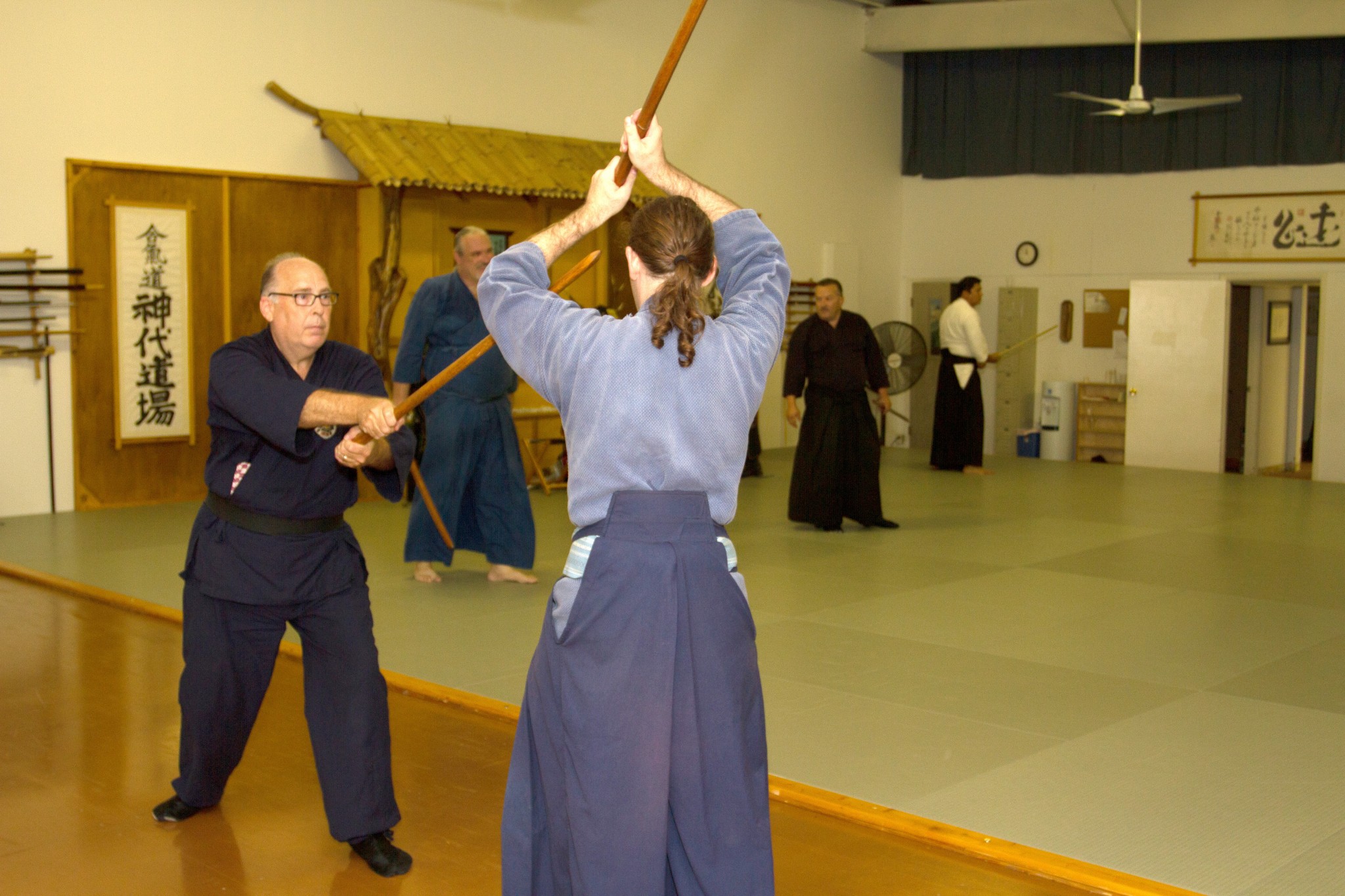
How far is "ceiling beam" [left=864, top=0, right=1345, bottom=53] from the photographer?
994cm

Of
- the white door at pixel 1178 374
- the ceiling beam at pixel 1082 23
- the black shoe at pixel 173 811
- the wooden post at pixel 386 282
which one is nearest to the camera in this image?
the black shoe at pixel 173 811

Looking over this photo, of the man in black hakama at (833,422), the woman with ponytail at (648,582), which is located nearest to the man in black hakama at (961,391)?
the man in black hakama at (833,422)

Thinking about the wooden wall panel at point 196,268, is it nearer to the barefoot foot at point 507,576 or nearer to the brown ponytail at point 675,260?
the barefoot foot at point 507,576

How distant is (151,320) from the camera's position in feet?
25.5

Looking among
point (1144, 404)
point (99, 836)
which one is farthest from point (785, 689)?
point (1144, 404)

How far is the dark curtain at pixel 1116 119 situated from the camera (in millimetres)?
10516

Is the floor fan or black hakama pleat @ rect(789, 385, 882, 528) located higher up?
the floor fan

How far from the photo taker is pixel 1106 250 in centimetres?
1173

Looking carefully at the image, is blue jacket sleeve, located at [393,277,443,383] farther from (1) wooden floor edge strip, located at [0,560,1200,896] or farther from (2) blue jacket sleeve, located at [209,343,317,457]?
(2) blue jacket sleeve, located at [209,343,317,457]

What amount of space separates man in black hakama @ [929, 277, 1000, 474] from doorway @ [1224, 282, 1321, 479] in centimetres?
255

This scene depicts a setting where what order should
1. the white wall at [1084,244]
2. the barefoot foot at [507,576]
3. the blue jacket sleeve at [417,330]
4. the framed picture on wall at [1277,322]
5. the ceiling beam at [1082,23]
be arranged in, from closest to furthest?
the blue jacket sleeve at [417,330], the barefoot foot at [507,576], the ceiling beam at [1082,23], the white wall at [1084,244], the framed picture on wall at [1277,322]

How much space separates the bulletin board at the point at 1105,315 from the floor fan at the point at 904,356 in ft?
6.33

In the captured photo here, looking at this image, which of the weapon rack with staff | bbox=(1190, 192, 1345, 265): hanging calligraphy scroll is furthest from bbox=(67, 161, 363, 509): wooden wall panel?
bbox=(1190, 192, 1345, 265): hanging calligraphy scroll

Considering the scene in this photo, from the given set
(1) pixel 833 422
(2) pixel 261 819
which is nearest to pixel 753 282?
(2) pixel 261 819
